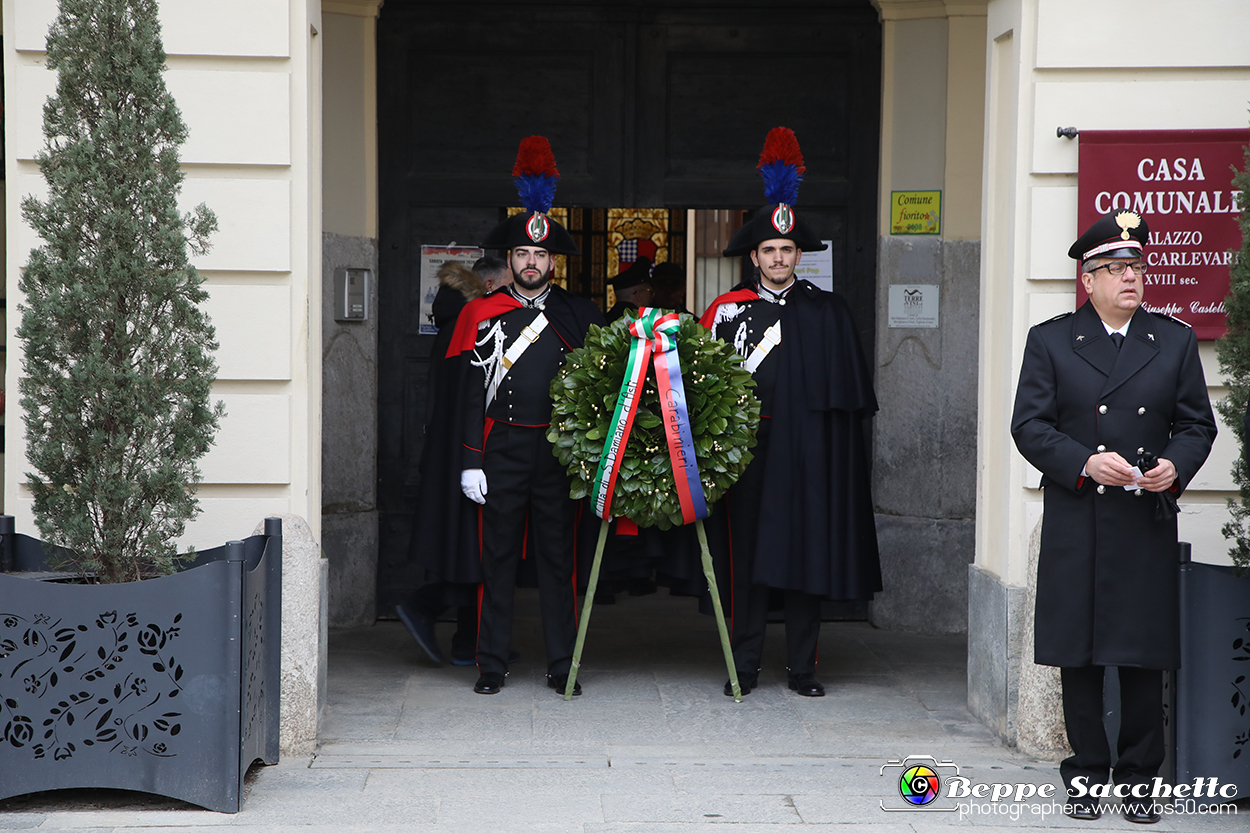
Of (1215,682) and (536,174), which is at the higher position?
(536,174)

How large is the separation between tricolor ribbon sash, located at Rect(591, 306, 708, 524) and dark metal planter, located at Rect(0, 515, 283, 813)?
1.77m

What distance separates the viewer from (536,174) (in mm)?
5648

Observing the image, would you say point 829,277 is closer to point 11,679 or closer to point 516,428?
point 516,428

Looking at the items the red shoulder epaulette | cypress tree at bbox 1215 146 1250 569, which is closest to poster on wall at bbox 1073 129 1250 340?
cypress tree at bbox 1215 146 1250 569

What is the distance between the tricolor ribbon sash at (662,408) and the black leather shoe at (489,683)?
0.94 m

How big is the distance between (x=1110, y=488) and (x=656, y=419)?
193cm

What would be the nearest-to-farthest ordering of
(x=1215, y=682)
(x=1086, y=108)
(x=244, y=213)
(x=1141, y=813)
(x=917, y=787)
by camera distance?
(x=1141, y=813) < (x=1215, y=682) < (x=917, y=787) < (x=244, y=213) < (x=1086, y=108)

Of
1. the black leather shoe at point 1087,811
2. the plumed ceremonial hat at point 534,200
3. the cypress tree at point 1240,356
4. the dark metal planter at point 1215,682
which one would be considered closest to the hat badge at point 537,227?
the plumed ceremonial hat at point 534,200

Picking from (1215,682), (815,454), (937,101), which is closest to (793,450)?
(815,454)

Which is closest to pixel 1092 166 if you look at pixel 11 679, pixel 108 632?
pixel 108 632

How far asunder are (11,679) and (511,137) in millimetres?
4091

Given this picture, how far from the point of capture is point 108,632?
12.7 feet

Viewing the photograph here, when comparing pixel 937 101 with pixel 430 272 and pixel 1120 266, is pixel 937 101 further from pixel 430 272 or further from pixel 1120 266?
pixel 1120 266

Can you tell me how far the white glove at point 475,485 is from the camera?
5.69m
